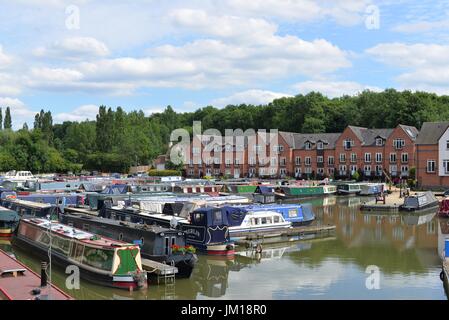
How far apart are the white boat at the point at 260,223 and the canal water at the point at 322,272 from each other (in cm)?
174

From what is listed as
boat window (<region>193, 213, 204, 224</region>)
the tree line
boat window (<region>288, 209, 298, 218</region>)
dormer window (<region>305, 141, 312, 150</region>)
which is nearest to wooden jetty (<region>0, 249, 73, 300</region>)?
boat window (<region>193, 213, 204, 224</region>)

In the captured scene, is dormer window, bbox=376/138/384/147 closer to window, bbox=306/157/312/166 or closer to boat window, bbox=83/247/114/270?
window, bbox=306/157/312/166

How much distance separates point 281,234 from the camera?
3431cm

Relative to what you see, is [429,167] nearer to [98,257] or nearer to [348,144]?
[348,144]

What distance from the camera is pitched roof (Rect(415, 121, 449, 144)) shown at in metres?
68.7

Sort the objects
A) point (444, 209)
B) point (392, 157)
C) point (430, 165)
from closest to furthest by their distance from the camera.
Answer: point (444, 209) → point (430, 165) → point (392, 157)

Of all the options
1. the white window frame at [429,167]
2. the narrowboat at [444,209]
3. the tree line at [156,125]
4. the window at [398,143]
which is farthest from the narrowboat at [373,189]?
the tree line at [156,125]

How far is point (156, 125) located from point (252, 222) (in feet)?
338

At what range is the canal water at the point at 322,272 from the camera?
21.5 metres

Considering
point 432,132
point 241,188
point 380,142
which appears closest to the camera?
point 241,188

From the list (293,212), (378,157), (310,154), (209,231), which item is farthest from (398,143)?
(209,231)

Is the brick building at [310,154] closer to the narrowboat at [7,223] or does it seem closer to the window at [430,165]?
the window at [430,165]

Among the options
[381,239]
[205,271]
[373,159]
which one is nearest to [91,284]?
[205,271]

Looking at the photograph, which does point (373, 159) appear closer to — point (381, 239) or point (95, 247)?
point (381, 239)
